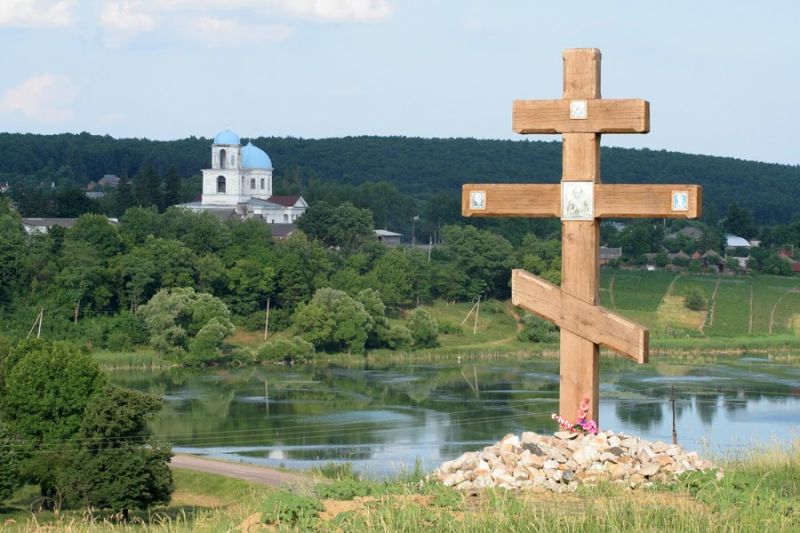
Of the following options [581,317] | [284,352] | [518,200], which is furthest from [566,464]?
[284,352]

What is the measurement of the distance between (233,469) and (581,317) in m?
24.6

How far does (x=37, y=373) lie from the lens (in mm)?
34375

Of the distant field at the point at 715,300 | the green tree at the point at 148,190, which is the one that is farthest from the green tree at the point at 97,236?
the green tree at the point at 148,190

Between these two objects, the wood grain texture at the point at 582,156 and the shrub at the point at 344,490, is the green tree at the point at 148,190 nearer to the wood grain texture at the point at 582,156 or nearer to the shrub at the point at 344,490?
the wood grain texture at the point at 582,156

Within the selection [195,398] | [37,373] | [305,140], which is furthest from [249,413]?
[305,140]

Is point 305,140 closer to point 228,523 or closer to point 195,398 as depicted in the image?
point 195,398

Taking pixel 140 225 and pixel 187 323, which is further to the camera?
pixel 140 225

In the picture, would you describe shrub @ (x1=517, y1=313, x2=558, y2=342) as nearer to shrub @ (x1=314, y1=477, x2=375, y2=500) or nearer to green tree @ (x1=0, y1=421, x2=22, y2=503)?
green tree @ (x1=0, y1=421, x2=22, y2=503)

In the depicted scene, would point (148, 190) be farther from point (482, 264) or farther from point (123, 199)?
point (482, 264)

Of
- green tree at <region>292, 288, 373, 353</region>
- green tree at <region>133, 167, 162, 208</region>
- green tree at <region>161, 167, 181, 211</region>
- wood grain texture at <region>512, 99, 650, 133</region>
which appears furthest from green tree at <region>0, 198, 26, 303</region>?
wood grain texture at <region>512, 99, 650, 133</region>

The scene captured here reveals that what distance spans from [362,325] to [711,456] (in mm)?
56929

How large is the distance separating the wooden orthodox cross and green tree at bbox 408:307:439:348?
188 feet

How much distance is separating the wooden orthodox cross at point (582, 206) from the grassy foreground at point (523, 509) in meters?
1.64

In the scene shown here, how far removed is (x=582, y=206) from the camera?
35.2ft
